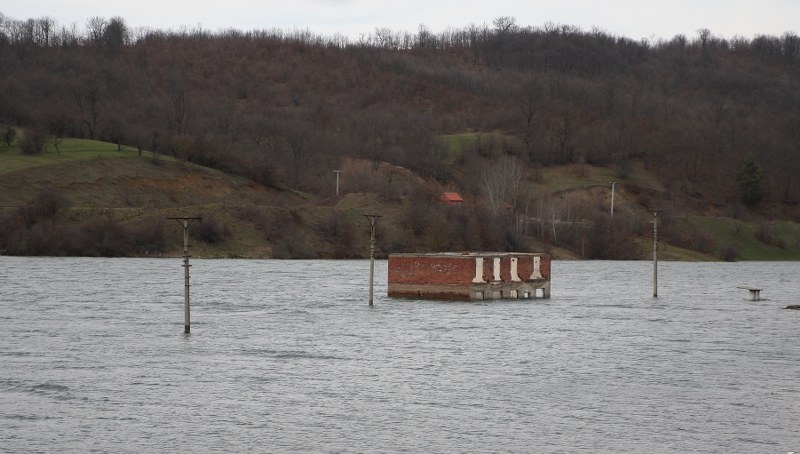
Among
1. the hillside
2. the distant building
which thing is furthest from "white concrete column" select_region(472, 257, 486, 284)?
the distant building

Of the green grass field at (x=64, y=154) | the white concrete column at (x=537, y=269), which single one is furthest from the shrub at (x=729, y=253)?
the white concrete column at (x=537, y=269)

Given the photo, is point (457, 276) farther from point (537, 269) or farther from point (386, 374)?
point (386, 374)

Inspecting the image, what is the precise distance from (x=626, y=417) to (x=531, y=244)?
114 metres

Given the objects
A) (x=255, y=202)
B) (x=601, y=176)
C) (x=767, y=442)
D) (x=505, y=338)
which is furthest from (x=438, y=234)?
(x=767, y=442)

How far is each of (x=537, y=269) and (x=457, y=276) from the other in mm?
8966

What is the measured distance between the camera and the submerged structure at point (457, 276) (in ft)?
228

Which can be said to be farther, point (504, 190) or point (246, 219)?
point (504, 190)

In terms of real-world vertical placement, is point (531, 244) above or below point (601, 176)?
below

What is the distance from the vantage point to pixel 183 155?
162000 mm

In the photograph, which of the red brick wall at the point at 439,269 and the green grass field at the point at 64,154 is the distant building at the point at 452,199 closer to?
the green grass field at the point at 64,154

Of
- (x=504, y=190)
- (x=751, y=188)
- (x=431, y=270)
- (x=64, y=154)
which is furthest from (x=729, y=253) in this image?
(x=431, y=270)

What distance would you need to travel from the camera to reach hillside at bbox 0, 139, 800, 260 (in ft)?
401

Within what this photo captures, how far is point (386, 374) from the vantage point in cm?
3878

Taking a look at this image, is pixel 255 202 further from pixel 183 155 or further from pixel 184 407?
pixel 184 407
